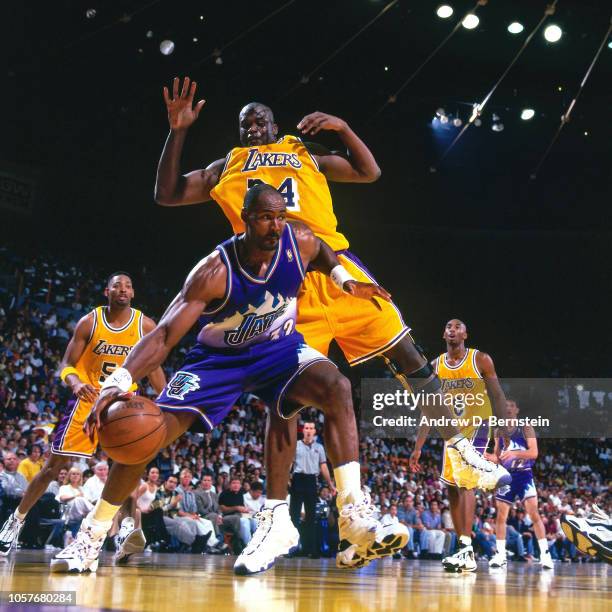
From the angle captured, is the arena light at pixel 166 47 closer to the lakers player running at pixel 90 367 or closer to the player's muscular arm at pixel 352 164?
the lakers player running at pixel 90 367

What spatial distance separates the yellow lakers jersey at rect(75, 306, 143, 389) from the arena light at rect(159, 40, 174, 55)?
32.6ft

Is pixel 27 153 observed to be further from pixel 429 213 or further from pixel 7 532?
pixel 7 532

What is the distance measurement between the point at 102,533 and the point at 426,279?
18.6 m

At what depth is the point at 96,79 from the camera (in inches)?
635

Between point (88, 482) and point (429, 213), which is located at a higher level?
point (429, 213)

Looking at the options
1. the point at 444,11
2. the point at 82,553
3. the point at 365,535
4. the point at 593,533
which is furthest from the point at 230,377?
the point at 444,11

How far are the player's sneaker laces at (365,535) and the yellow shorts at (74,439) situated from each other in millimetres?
2890

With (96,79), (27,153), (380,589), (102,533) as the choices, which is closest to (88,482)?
(102,533)

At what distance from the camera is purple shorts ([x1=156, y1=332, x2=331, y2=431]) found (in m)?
3.64

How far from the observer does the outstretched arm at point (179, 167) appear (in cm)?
442

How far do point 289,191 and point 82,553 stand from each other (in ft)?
7.34

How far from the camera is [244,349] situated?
379 centimetres

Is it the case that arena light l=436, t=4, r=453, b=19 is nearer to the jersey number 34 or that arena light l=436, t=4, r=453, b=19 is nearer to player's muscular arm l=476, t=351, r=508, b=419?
player's muscular arm l=476, t=351, r=508, b=419

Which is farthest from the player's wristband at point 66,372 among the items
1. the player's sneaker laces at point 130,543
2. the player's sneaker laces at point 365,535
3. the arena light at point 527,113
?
the arena light at point 527,113
